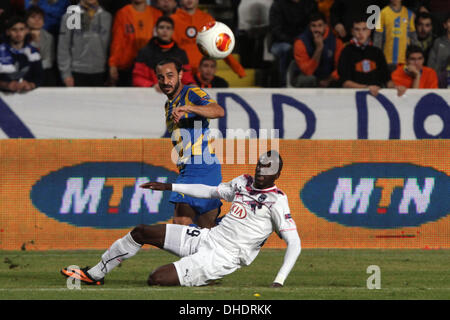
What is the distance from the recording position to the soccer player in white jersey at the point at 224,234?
798 cm

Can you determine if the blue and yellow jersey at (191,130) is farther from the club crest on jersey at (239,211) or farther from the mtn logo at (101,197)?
the mtn logo at (101,197)

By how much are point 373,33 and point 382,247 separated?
176 inches

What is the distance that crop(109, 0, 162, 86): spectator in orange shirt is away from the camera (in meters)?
14.1

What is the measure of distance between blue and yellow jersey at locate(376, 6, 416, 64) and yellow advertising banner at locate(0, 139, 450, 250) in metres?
2.96

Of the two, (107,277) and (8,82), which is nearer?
(107,277)

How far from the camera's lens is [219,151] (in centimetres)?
1207

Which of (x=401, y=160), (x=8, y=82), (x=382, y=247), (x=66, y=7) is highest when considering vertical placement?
(x=66, y=7)

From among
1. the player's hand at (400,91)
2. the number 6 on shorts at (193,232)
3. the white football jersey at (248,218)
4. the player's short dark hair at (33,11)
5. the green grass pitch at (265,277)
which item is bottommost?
the green grass pitch at (265,277)

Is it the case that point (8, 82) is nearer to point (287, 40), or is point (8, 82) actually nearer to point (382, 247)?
point (287, 40)

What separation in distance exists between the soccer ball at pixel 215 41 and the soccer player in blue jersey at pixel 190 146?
40.7 inches

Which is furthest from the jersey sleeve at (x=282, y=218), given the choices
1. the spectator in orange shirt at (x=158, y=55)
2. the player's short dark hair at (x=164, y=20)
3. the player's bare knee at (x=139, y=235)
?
the player's short dark hair at (x=164, y=20)

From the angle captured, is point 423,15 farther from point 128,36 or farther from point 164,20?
point 128,36

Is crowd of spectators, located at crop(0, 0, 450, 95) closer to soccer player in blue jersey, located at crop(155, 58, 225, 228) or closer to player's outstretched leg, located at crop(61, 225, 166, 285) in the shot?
soccer player in blue jersey, located at crop(155, 58, 225, 228)


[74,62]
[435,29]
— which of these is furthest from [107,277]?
[435,29]
